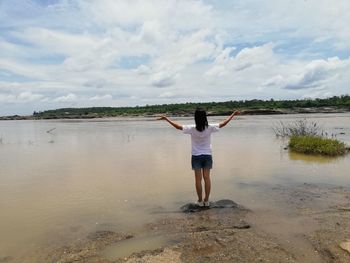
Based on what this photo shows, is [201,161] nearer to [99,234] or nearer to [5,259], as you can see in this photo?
[99,234]

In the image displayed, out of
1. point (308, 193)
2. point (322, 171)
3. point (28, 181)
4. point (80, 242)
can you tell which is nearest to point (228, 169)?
point (322, 171)

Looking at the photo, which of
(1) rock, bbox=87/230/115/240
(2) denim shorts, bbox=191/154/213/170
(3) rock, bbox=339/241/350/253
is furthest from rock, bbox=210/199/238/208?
(3) rock, bbox=339/241/350/253

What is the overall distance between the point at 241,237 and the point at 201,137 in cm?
225

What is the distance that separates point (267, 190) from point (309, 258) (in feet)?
13.2

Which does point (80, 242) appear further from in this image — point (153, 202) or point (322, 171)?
point (322, 171)

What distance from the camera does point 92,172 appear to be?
12148 mm

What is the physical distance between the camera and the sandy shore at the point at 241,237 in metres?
5.21

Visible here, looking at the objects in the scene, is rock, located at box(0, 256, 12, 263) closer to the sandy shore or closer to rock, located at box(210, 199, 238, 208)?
the sandy shore

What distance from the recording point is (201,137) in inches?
297

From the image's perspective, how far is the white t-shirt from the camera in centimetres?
753

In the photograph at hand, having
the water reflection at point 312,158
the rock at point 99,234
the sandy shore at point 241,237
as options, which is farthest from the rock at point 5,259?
the water reflection at point 312,158

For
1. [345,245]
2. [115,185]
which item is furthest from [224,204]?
[115,185]

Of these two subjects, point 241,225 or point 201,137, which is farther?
point 201,137

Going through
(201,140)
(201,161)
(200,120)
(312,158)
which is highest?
(200,120)
